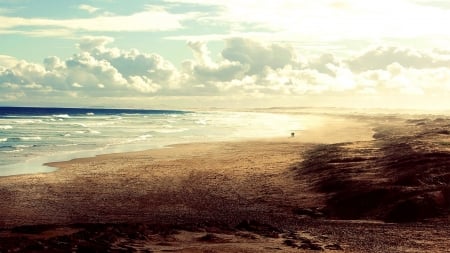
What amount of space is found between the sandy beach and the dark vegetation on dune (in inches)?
2.3

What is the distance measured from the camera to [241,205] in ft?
92.5

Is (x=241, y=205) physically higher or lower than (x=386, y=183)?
lower

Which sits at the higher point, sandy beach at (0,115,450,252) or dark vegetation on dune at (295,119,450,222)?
dark vegetation on dune at (295,119,450,222)

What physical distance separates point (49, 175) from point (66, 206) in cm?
1116

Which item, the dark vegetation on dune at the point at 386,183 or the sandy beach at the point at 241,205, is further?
the dark vegetation on dune at the point at 386,183

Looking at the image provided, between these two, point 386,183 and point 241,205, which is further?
point 386,183

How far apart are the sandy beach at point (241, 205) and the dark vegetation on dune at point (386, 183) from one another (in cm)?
6

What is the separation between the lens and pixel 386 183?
95.6 feet

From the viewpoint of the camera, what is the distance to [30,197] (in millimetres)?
28906

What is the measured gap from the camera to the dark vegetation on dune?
25.2 m

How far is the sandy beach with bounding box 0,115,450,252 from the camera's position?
66.4ft

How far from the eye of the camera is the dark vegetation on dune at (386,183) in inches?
990

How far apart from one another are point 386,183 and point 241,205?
7.78 metres

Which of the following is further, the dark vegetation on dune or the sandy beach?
the dark vegetation on dune
